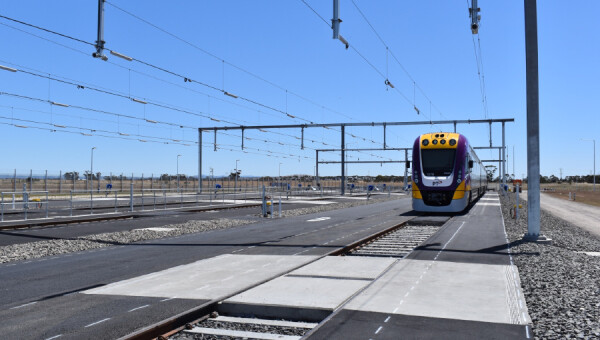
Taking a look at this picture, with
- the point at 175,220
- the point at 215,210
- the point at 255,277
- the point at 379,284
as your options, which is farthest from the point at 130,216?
the point at 379,284

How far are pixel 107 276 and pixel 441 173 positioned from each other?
788 inches

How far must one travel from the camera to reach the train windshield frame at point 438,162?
86.2 feet

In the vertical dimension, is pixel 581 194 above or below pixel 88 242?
above

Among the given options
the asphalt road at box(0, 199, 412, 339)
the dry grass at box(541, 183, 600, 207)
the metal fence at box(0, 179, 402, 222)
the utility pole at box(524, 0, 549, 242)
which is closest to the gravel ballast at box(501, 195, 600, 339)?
the utility pole at box(524, 0, 549, 242)

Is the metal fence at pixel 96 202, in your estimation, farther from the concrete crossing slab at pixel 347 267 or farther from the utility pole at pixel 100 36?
the concrete crossing slab at pixel 347 267

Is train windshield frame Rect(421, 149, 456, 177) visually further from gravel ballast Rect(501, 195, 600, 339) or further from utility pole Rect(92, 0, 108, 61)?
utility pole Rect(92, 0, 108, 61)

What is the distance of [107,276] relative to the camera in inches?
373

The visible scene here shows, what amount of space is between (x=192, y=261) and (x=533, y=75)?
1104 centimetres

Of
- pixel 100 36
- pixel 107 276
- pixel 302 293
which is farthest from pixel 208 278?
pixel 100 36

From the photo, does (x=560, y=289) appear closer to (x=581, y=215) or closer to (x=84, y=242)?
(x=84, y=242)

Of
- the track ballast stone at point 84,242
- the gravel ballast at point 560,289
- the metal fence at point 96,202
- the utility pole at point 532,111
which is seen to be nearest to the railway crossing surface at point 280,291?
the gravel ballast at point 560,289

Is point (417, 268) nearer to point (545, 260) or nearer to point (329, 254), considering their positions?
point (329, 254)

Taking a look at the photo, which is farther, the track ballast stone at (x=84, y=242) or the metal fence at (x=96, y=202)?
the metal fence at (x=96, y=202)

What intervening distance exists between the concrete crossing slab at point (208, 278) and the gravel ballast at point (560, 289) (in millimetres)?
4193
